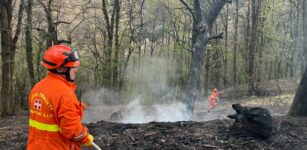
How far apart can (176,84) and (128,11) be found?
11.2 metres

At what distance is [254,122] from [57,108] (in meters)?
4.10

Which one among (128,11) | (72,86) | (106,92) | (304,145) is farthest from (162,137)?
(128,11)

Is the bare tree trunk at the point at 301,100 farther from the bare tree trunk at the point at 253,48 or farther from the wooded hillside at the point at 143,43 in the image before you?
the bare tree trunk at the point at 253,48

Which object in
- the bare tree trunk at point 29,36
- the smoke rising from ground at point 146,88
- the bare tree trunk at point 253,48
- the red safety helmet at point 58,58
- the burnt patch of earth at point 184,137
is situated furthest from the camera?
the smoke rising from ground at point 146,88

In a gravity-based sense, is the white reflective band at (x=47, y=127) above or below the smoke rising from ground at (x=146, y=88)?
above

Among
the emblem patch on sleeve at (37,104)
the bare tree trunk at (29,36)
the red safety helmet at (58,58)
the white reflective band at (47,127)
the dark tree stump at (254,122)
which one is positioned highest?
the bare tree trunk at (29,36)

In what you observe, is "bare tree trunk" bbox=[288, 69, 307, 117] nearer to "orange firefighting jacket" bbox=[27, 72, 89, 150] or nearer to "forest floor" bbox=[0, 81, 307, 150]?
"forest floor" bbox=[0, 81, 307, 150]

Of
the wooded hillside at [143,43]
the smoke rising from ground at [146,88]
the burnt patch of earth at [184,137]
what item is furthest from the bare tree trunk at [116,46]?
the burnt patch of earth at [184,137]

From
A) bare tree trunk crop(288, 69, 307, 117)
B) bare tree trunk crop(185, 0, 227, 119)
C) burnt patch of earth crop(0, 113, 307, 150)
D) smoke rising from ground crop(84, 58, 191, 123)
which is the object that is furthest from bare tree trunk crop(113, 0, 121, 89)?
burnt patch of earth crop(0, 113, 307, 150)

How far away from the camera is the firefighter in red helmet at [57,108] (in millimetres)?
3818

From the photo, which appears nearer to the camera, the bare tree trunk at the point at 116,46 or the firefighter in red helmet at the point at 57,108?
the firefighter in red helmet at the point at 57,108

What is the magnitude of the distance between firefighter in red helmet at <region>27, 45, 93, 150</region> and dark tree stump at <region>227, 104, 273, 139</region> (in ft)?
12.1

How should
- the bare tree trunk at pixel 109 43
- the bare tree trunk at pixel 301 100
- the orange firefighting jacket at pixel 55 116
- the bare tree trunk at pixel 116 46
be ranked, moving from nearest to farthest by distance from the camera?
the orange firefighting jacket at pixel 55 116
the bare tree trunk at pixel 301 100
the bare tree trunk at pixel 109 43
the bare tree trunk at pixel 116 46

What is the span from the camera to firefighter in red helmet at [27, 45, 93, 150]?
150 inches
